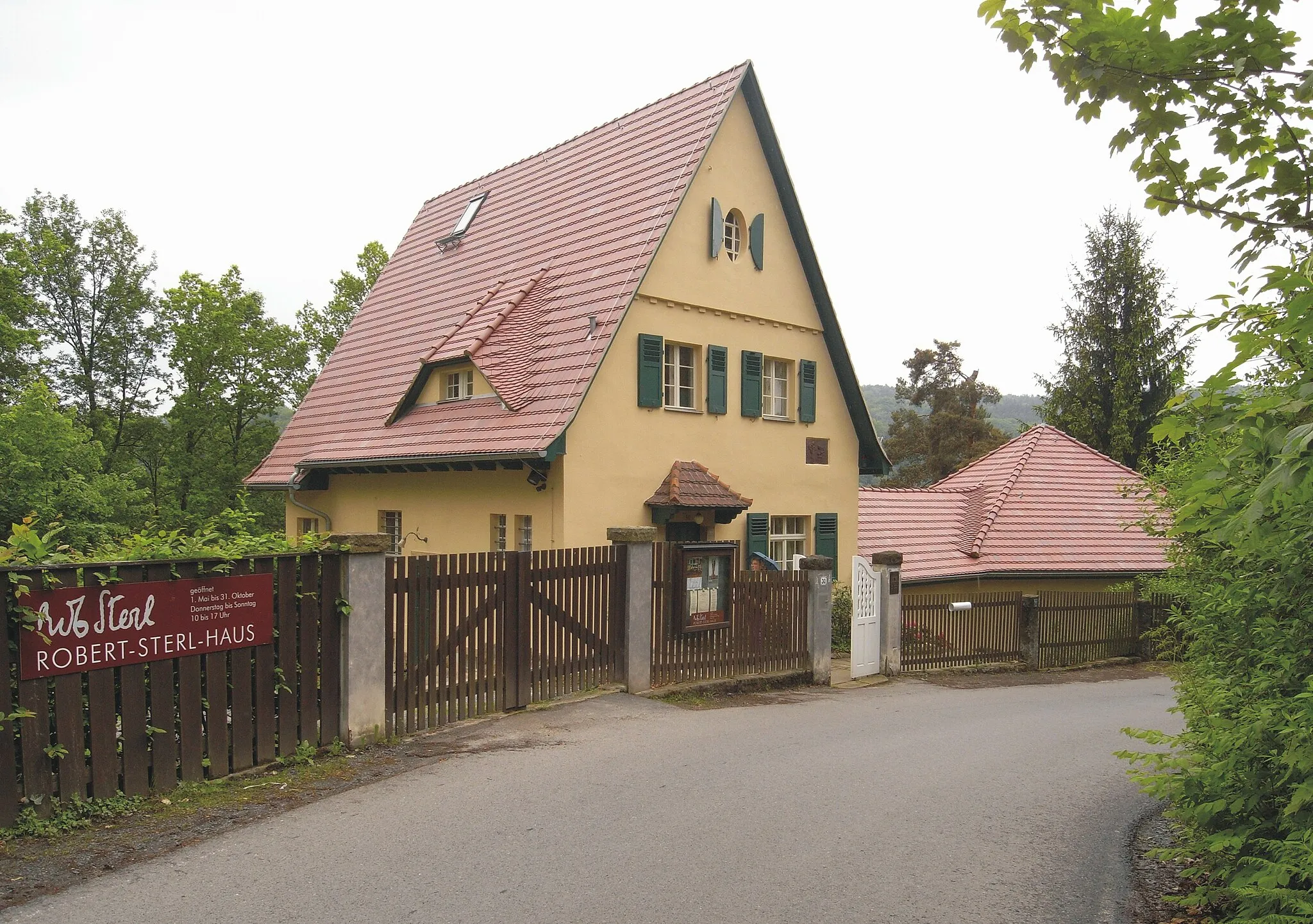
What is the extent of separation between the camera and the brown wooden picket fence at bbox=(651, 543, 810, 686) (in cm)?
1322

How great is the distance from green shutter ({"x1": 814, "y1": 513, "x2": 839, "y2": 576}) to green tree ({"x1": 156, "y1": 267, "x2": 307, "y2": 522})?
29032mm

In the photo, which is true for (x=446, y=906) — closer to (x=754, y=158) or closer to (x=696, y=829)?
(x=696, y=829)

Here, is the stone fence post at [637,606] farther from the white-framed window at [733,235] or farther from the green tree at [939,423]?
the green tree at [939,423]

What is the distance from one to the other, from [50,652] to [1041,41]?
22.6 feet

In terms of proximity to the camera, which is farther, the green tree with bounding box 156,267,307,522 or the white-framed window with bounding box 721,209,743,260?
the green tree with bounding box 156,267,307,522

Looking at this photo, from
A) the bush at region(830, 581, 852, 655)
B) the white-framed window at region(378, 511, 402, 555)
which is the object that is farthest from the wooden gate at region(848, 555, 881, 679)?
the white-framed window at region(378, 511, 402, 555)

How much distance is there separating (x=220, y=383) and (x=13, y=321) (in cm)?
757

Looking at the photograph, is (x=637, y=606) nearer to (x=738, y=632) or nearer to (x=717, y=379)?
(x=738, y=632)

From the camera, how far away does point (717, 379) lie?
1855 cm

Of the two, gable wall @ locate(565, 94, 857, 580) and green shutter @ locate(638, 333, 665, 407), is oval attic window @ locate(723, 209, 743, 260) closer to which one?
gable wall @ locate(565, 94, 857, 580)

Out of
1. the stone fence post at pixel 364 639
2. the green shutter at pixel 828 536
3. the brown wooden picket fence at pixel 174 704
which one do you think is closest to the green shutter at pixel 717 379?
the green shutter at pixel 828 536

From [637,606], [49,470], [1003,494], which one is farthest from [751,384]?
[49,470]

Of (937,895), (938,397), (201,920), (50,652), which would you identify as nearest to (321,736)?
(50,652)

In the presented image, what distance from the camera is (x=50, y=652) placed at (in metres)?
6.62
